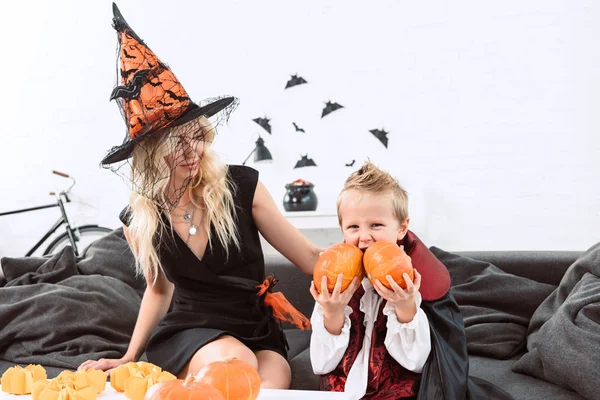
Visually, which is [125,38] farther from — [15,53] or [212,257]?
[15,53]

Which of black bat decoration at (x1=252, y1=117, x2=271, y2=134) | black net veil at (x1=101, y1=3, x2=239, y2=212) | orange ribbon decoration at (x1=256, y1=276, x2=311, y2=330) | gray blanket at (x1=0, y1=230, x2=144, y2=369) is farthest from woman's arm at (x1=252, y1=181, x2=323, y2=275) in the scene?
black bat decoration at (x1=252, y1=117, x2=271, y2=134)

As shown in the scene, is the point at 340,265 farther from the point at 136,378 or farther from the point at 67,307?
the point at 67,307

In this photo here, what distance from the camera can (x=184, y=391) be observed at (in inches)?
39.4

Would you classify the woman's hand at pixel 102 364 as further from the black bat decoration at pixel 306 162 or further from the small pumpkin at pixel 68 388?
the black bat decoration at pixel 306 162

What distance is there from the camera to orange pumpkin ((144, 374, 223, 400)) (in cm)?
100

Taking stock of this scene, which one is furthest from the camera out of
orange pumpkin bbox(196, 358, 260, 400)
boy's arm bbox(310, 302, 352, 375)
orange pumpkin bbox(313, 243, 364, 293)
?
boy's arm bbox(310, 302, 352, 375)

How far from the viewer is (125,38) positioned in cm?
190

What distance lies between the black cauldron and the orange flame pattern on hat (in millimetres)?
2391

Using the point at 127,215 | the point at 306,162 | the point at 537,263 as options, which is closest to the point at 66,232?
the point at 306,162

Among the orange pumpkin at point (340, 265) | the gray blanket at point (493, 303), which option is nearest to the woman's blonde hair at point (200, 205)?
the orange pumpkin at point (340, 265)

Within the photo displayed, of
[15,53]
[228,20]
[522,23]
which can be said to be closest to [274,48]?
[228,20]

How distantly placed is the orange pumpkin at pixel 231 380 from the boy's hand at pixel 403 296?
445mm

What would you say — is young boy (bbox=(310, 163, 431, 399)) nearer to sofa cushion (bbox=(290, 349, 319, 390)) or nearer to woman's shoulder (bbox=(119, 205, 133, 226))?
sofa cushion (bbox=(290, 349, 319, 390))

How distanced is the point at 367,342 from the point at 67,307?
1.51 metres
